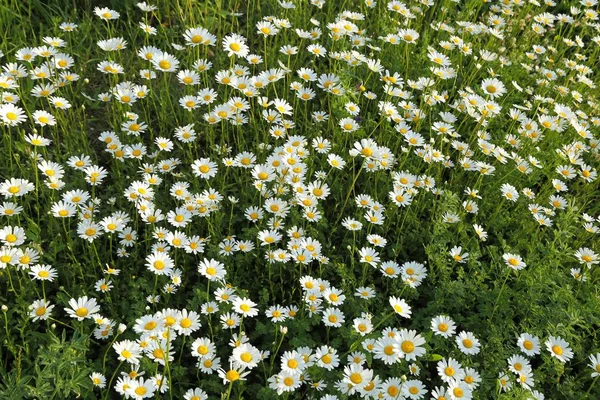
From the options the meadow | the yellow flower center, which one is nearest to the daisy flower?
the meadow

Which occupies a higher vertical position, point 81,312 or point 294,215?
point 294,215

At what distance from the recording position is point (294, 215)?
9.97ft

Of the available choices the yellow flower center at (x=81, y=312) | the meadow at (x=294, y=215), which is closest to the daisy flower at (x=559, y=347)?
the meadow at (x=294, y=215)

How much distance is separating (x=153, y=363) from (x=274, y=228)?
37.0 inches

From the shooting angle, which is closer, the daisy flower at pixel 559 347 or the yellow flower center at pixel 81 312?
the yellow flower center at pixel 81 312

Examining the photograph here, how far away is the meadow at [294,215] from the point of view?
2557 mm

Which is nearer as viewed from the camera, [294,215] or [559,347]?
[559,347]

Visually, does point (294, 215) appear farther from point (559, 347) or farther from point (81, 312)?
point (559, 347)

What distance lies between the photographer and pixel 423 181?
340cm

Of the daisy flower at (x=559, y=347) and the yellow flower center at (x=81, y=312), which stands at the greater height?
the yellow flower center at (x=81, y=312)

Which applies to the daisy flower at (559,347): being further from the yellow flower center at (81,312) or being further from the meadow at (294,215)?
the yellow flower center at (81,312)

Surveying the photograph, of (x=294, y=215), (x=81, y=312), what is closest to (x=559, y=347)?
(x=294, y=215)

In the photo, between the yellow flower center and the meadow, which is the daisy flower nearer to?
the meadow

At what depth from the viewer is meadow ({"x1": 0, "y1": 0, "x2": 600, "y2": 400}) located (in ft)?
8.39
